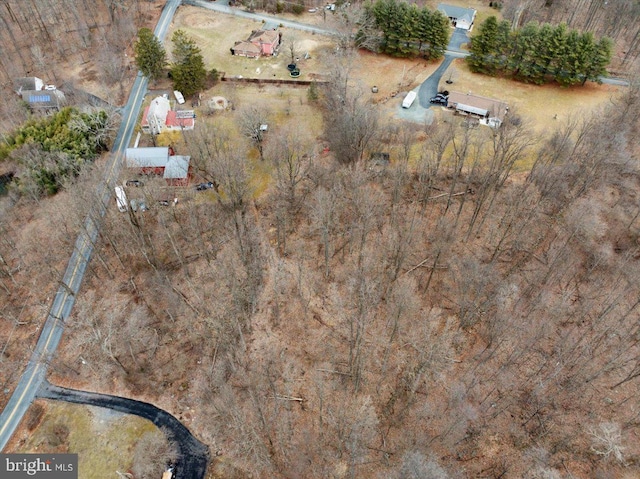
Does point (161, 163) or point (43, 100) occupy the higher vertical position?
point (43, 100)

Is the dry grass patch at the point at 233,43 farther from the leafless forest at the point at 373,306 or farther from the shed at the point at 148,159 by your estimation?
the shed at the point at 148,159

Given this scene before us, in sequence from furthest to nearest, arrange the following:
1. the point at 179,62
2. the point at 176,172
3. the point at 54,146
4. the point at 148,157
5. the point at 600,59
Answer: the point at 179,62 → the point at 600,59 → the point at 148,157 → the point at 176,172 → the point at 54,146

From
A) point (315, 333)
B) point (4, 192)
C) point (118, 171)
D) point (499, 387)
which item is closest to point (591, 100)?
point (499, 387)

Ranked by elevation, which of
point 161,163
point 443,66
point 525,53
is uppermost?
point 525,53

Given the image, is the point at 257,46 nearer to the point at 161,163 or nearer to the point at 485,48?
the point at 161,163

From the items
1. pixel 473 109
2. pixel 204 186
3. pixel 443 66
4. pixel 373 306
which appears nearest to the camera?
pixel 373 306

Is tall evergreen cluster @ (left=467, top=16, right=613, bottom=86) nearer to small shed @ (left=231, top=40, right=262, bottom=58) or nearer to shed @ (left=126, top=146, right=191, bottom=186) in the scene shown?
small shed @ (left=231, top=40, right=262, bottom=58)

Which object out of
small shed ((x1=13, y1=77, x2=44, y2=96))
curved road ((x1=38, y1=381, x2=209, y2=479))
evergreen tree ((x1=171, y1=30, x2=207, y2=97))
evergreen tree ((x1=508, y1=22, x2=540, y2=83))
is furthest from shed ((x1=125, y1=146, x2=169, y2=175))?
evergreen tree ((x1=508, y1=22, x2=540, y2=83))

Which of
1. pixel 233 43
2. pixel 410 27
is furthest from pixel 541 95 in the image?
pixel 233 43
